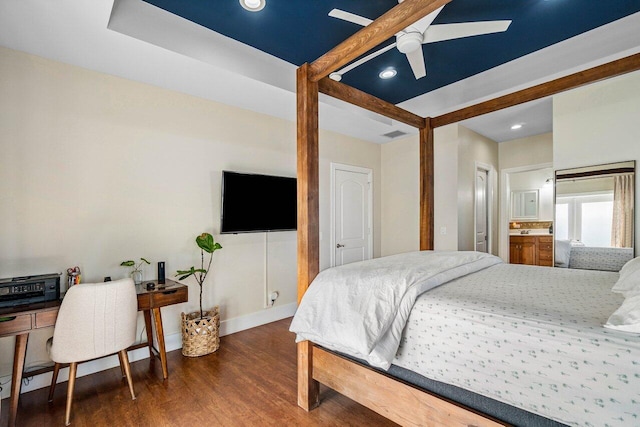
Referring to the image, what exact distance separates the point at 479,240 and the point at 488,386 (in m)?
3.75

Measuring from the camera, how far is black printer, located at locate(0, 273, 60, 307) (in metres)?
1.97

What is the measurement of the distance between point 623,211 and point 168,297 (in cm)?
416

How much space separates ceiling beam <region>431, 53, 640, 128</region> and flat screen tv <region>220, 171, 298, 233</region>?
200 centimetres

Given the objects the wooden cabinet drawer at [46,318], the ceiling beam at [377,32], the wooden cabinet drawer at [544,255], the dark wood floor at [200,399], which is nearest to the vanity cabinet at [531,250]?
the wooden cabinet drawer at [544,255]

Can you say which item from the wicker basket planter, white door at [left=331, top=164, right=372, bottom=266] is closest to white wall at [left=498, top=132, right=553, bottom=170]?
white door at [left=331, top=164, right=372, bottom=266]

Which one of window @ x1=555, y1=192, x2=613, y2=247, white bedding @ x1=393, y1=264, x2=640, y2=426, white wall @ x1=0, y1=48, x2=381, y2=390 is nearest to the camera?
white bedding @ x1=393, y1=264, x2=640, y2=426

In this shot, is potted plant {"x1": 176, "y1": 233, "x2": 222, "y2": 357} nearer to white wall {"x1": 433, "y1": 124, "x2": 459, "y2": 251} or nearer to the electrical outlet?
the electrical outlet

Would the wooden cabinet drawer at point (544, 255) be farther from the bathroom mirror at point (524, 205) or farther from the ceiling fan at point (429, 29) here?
the ceiling fan at point (429, 29)

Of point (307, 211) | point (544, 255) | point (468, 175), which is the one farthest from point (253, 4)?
point (544, 255)

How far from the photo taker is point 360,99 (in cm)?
244

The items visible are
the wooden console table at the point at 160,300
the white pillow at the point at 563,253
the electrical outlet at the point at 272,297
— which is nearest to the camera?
the wooden console table at the point at 160,300

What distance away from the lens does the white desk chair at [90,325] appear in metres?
1.96

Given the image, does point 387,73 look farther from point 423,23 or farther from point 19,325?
point 19,325

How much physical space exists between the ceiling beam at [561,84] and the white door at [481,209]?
1.94 metres
